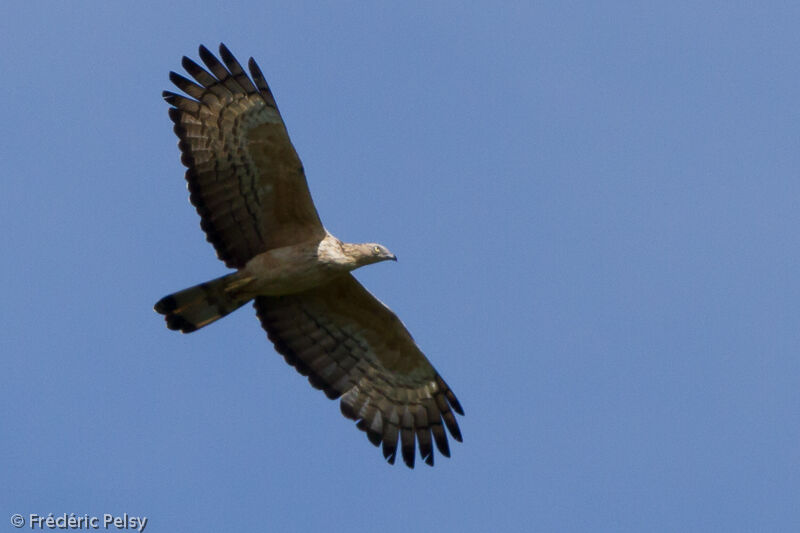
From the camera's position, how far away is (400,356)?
43.4 feet

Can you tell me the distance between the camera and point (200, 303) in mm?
12352

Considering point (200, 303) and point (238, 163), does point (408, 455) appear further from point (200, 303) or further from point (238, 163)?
point (238, 163)

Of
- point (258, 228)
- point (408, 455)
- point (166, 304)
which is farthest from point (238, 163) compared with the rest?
point (408, 455)

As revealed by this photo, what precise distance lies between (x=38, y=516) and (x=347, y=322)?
153 inches

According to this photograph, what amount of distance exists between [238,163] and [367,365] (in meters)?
2.78

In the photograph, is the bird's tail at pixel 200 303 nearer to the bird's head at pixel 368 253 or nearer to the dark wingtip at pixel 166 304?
the dark wingtip at pixel 166 304

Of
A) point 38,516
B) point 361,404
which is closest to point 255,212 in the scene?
point 361,404

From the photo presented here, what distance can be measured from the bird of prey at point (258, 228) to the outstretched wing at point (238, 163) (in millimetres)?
11

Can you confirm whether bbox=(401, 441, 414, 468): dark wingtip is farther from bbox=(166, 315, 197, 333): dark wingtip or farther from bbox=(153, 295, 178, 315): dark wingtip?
bbox=(153, 295, 178, 315): dark wingtip

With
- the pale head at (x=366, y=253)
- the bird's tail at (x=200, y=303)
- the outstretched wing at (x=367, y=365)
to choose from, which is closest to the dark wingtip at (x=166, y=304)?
the bird's tail at (x=200, y=303)

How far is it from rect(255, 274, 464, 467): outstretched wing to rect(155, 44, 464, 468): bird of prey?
2 cm

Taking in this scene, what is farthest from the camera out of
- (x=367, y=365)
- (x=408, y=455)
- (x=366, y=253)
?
(x=367, y=365)

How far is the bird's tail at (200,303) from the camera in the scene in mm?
12289

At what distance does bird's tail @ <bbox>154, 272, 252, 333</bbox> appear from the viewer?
1229cm
